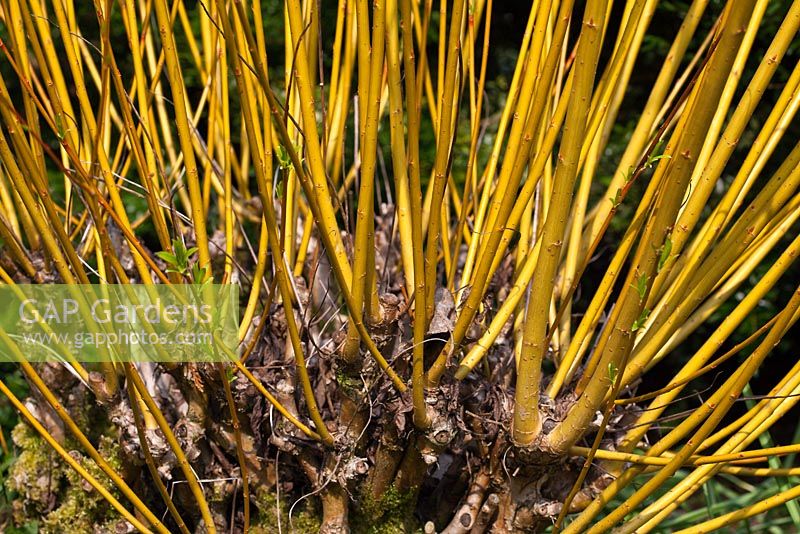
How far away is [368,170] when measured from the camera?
2.99 ft

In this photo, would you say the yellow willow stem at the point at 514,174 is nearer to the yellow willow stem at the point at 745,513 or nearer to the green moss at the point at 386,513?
the green moss at the point at 386,513

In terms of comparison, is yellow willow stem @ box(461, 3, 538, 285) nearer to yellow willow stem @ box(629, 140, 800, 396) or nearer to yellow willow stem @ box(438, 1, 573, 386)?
yellow willow stem @ box(438, 1, 573, 386)

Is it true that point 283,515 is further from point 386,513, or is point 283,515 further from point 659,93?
point 659,93

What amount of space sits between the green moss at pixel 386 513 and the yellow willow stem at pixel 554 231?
0.22m

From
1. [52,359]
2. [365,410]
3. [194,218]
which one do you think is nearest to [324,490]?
[365,410]

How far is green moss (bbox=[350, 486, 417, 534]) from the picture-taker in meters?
1.14

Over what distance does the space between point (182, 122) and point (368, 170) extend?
0.83ft

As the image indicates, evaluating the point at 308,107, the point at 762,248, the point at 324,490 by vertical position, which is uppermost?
the point at 308,107

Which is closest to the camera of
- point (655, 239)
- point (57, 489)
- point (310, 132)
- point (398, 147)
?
point (655, 239)

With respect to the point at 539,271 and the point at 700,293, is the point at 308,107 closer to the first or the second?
the point at 539,271

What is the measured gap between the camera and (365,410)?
1.09 metres

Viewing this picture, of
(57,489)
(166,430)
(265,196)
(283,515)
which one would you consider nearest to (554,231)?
(265,196)

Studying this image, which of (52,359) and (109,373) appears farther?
(52,359)

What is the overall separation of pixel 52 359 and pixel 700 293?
3.43ft
